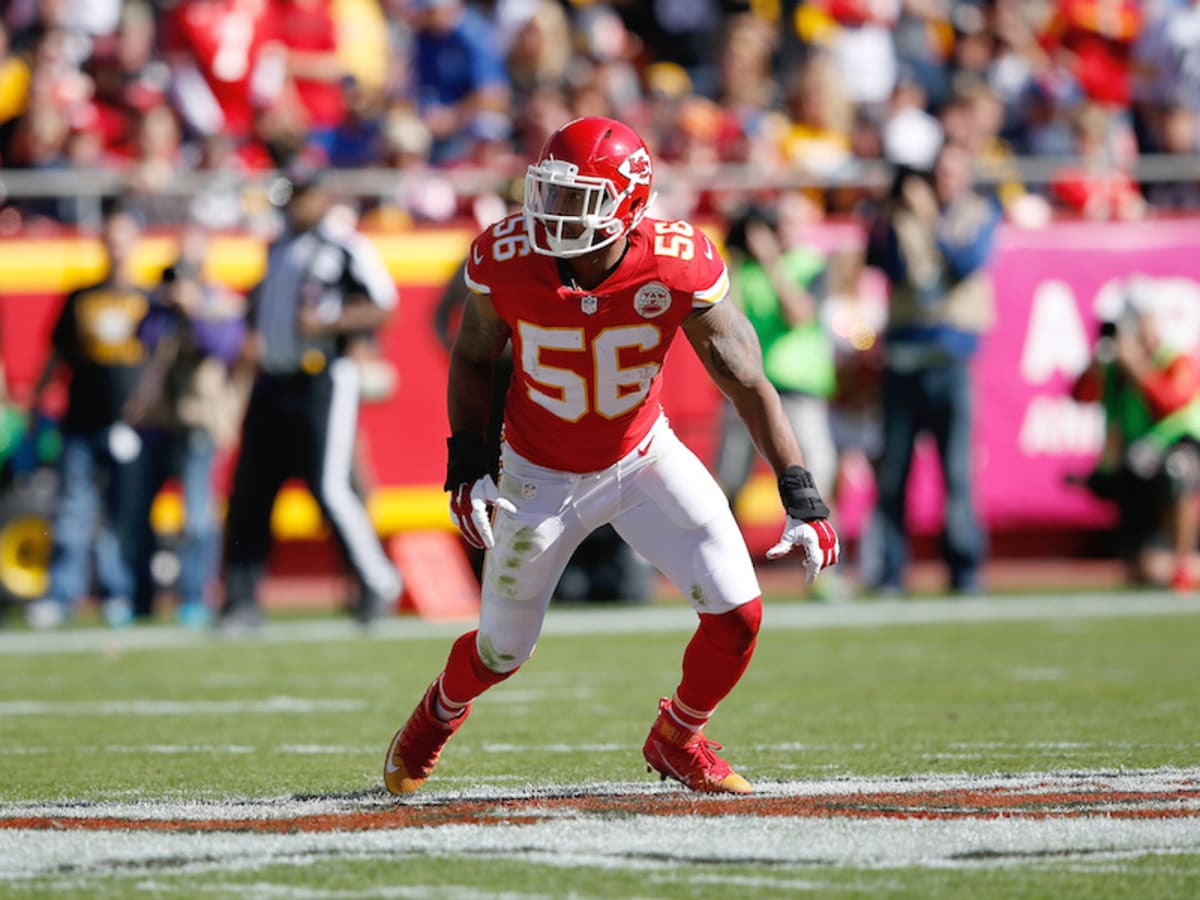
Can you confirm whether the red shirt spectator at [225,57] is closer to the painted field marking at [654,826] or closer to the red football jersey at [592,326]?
the red football jersey at [592,326]

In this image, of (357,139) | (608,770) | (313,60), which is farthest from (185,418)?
(608,770)

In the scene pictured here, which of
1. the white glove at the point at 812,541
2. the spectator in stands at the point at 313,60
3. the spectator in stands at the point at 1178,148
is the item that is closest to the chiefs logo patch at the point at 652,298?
the white glove at the point at 812,541

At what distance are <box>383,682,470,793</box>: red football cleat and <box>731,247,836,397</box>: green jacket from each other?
691 cm

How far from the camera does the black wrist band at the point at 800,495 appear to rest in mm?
5562

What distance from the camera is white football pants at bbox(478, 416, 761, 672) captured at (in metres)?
5.62

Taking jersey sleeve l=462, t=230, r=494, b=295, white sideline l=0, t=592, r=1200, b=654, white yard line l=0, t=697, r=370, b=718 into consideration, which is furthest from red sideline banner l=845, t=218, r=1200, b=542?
jersey sleeve l=462, t=230, r=494, b=295

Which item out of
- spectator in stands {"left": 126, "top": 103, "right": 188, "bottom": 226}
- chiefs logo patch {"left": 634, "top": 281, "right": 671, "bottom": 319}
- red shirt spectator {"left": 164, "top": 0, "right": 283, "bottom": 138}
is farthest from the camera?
red shirt spectator {"left": 164, "top": 0, "right": 283, "bottom": 138}

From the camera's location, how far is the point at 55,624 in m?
12.1

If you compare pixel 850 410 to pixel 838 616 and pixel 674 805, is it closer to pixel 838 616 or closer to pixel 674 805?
pixel 838 616

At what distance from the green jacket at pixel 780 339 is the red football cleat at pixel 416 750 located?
6.91m

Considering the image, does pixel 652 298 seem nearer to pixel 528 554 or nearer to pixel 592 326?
pixel 592 326

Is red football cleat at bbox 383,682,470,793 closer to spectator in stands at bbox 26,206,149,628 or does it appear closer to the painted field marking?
the painted field marking

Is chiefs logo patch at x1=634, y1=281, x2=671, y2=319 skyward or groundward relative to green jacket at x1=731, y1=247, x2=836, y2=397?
skyward

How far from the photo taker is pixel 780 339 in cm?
1259
